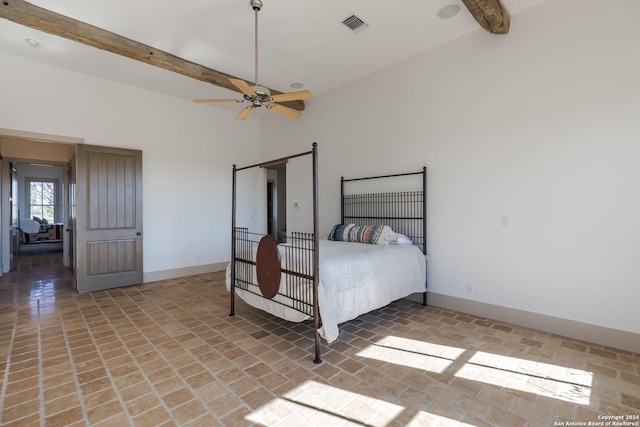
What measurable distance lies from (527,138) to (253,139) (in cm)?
531

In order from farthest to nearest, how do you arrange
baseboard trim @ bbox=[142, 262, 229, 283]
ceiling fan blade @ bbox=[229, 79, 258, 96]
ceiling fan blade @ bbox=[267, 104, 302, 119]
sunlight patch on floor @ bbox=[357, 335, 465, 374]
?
baseboard trim @ bbox=[142, 262, 229, 283], ceiling fan blade @ bbox=[267, 104, 302, 119], ceiling fan blade @ bbox=[229, 79, 258, 96], sunlight patch on floor @ bbox=[357, 335, 465, 374]

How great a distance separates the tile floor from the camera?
1.90 metres

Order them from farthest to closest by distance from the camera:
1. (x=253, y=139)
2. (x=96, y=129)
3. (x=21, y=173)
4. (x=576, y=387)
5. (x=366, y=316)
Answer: (x=21, y=173) < (x=253, y=139) < (x=96, y=129) < (x=366, y=316) < (x=576, y=387)

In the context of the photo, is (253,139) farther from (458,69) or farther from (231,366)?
(231,366)

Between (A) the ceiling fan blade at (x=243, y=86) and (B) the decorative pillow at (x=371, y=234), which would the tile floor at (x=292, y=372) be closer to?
(B) the decorative pillow at (x=371, y=234)

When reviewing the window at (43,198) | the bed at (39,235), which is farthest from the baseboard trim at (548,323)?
the window at (43,198)

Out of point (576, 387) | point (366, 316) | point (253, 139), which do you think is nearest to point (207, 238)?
point (253, 139)

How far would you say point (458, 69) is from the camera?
376 cm

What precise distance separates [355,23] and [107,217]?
465 cm

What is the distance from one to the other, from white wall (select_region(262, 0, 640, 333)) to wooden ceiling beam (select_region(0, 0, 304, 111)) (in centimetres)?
290

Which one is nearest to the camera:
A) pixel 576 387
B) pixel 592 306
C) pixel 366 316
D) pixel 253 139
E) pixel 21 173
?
pixel 576 387

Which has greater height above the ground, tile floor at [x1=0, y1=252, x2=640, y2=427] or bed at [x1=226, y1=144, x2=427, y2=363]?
bed at [x1=226, y1=144, x2=427, y2=363]

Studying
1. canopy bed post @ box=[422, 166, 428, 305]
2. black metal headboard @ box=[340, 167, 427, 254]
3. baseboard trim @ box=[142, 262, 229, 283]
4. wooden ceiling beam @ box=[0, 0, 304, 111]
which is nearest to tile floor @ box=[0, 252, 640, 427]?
canopy bed post @ box=[422, 166, 428, 305]

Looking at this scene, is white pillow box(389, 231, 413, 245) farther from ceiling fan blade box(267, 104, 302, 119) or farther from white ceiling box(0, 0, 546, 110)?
white ceiling box(0, 0, 546, 110)
